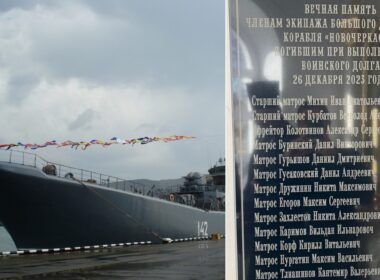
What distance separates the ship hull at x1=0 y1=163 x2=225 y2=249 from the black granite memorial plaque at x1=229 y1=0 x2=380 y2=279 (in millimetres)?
20051

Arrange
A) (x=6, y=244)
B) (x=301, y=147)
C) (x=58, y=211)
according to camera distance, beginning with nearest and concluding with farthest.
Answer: (x=301, y=147) < (x=58, y=211) < (x=6, y=244)

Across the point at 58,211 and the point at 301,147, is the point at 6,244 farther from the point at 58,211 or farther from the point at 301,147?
the point at 301,147

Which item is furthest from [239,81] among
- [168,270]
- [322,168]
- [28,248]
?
[28,248]

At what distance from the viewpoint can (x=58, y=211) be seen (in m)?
23.3

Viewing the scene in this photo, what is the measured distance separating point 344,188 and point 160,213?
1089 inches

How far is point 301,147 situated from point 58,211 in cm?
2048

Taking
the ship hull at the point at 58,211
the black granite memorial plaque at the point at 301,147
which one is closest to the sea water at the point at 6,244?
the ship hull at the point at 58,211

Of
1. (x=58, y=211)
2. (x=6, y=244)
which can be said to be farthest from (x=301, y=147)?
(x=6, y=244)

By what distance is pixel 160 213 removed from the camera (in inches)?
1233

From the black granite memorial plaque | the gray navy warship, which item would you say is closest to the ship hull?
the gray navy warship

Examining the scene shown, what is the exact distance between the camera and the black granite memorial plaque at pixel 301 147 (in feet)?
13.1

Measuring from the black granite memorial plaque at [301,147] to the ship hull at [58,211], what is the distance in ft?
65.8

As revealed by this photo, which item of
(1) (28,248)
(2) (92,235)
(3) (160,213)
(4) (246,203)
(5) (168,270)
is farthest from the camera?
(3) (160,213)

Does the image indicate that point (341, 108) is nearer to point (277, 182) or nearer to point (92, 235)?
point (277, 182)
